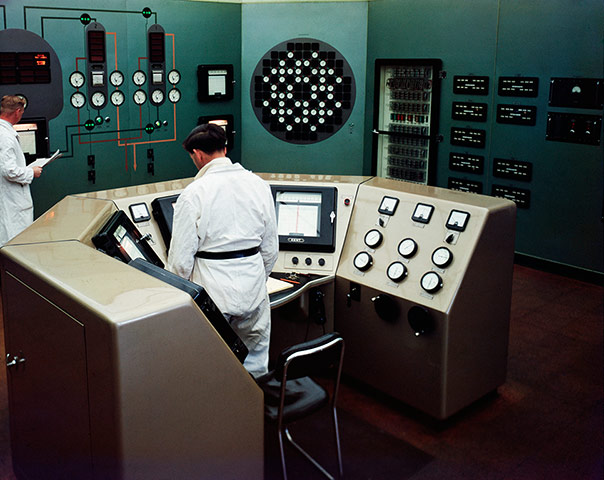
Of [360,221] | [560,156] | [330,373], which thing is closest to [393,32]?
[560,156]

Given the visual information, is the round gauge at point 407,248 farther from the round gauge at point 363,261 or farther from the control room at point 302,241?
the round gauge at point 363,261

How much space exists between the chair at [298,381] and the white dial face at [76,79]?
347 cm

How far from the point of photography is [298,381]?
252cm

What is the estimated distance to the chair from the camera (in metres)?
2.20

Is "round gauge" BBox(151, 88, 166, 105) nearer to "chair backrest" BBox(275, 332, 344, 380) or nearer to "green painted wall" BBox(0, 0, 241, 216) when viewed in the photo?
"green painted wall" BBox(0, 0, 241, 216)

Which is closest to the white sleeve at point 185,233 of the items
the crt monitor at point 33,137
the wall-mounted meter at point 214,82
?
the crt monitor at point 33,137

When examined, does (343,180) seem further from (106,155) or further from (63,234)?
(106,155)

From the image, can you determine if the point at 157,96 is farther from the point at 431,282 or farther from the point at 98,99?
the point at 431,282

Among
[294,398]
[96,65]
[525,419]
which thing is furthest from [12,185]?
[525,419]

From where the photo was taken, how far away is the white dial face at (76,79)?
199 inches

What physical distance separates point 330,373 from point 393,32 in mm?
3348

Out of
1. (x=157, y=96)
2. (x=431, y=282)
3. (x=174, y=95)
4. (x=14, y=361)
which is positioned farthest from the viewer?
(x=174, y=95)

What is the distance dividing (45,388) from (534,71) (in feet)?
13.9

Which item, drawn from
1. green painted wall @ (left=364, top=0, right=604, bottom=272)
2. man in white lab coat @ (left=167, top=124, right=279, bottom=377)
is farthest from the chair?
green painted wall @ (left=364, top=0, right=604, bottom=272)
